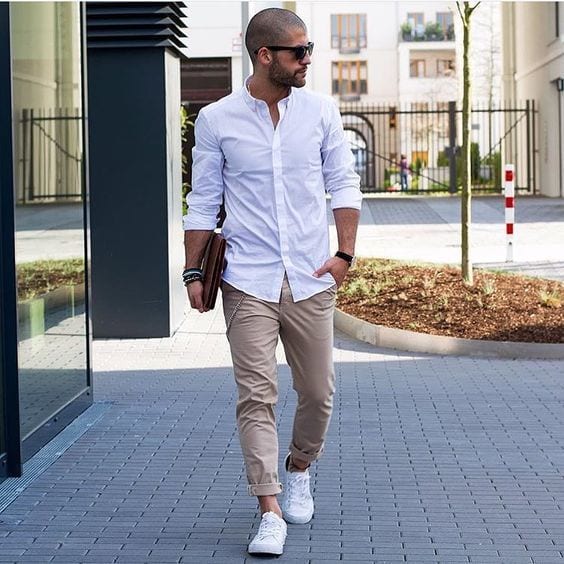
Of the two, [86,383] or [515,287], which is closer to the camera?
[86,383]

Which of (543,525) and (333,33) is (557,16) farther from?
(333,33)

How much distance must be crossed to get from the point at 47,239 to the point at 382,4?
6953 centimetres

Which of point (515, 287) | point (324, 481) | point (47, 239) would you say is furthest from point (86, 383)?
point (515, 287)

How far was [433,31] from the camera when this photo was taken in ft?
243

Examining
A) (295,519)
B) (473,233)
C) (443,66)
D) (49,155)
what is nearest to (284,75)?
(295,519)

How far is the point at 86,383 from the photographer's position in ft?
26.6

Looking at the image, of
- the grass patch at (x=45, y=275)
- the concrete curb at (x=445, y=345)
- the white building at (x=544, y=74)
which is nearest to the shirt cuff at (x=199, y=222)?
the grass patch at (x=45, y=275)

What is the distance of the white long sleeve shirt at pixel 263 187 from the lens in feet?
16.6

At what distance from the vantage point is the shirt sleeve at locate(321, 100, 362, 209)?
204 inches

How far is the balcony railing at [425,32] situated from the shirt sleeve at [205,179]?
6930 cm

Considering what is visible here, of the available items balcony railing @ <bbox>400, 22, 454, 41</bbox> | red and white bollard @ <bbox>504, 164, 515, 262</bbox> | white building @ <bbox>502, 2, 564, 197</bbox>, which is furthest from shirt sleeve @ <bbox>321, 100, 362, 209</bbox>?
balcony railing @ <bbox>400, 22, 454, 41</bbox>

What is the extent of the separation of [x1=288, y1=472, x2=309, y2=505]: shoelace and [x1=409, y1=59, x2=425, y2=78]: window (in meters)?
69.4

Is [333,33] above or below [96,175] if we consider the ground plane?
above

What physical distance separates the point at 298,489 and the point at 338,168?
1.28m
